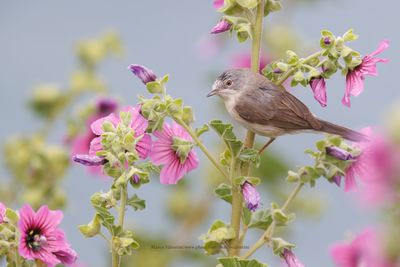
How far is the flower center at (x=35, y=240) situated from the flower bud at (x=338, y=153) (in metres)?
0.55

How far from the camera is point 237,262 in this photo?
128cm

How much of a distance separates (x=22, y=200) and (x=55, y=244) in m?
1.05

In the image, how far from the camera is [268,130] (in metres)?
1.74

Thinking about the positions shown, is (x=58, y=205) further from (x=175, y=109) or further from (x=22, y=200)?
(x=175, y=109)

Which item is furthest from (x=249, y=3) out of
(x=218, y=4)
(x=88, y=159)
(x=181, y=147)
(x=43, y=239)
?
(x=43, y=239)

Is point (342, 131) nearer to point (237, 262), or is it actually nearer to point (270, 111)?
point (270, 111)

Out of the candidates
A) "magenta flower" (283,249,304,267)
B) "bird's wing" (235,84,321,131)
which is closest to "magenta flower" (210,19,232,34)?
"bird's wing" (235,84,321,131)

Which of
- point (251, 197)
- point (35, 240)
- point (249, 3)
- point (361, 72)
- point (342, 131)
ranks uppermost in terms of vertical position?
point (249, 3)

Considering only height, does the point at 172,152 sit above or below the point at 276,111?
below

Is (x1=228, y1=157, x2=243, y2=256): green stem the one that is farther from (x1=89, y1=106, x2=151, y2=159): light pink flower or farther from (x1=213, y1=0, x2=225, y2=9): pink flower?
(x1=213, y1=0, x2=225, y2=9): pink flower

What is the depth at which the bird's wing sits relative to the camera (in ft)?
5.45


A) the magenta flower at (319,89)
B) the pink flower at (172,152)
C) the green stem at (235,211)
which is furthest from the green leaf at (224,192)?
the magenta flower at (319,89)

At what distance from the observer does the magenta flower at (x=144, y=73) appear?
1.48 metres

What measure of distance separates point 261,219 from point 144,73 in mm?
349
